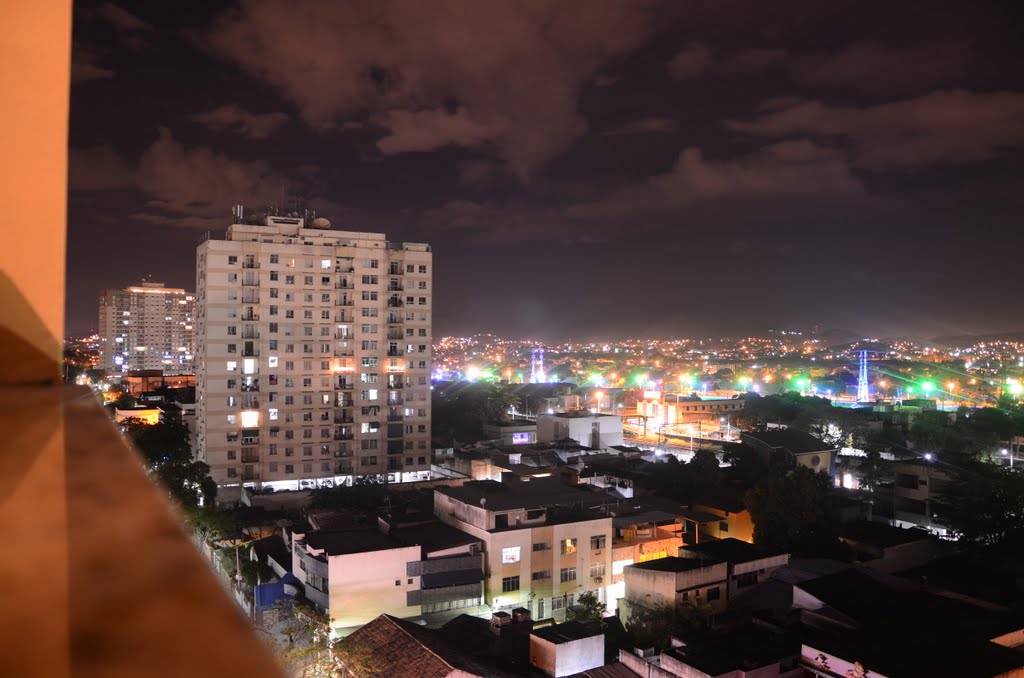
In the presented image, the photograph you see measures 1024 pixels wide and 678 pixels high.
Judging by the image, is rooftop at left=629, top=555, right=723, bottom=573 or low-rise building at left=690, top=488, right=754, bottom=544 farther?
low-rise building at left=690, top=488, right=754, bottom=544

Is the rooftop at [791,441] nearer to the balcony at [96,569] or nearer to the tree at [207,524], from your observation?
the tree at [207,524]

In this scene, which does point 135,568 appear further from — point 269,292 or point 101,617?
point 269,292

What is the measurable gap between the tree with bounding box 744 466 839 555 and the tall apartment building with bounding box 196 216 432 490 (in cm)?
917

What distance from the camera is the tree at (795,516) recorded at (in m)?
11.8

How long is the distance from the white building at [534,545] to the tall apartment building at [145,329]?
43.2m

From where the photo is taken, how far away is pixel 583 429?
2031 centimetres

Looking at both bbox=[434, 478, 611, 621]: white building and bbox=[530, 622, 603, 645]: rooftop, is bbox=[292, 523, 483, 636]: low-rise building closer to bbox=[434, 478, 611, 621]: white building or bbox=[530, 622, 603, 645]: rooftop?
bbox=[434, 478, 611, 621]: white building

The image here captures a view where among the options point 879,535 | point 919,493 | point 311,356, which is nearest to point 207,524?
point 311,356

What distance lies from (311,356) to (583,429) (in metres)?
7.98

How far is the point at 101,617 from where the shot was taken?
0.69 feet

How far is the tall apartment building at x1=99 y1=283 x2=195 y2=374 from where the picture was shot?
47.7 m

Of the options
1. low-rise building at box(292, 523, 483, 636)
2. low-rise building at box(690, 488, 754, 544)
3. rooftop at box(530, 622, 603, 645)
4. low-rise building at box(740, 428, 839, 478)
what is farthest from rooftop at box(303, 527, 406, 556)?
low-rise building at box(740, 428, 839, 478)

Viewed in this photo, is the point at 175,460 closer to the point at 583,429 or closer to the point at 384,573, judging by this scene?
the point at 384,573

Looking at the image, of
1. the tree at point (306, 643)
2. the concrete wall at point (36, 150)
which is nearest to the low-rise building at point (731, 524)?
the tree at point (306, 643)
